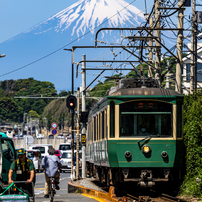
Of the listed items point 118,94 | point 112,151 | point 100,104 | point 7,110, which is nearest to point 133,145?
point 112,151

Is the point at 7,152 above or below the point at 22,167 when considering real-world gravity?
above

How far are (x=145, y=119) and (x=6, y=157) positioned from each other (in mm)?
3986

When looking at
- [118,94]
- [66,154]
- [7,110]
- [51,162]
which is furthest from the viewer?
[7,110]

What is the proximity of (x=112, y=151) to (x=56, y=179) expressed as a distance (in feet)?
5.79

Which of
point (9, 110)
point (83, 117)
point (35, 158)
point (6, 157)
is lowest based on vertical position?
point (35, 158)

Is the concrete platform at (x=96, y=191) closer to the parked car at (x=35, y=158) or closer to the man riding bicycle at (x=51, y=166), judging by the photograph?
the man riding bicycle at (x=51, y=166)

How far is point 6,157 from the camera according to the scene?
1271 cm

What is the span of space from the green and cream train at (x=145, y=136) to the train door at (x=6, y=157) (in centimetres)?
290

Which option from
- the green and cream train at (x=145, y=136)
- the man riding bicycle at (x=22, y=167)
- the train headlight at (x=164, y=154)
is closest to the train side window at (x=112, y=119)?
the green and cream train at (x=145, y=136)

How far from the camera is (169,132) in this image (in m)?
14.0

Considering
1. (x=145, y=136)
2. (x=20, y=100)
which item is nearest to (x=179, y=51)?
(x=145, y=136)

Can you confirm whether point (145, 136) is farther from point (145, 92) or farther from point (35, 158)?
point (35, 158)

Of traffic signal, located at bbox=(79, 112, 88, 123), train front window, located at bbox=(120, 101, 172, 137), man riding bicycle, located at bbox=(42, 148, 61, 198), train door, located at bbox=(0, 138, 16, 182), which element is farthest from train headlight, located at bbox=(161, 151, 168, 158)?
traffic signal, located at bbox=(79, 112, 88, 123)

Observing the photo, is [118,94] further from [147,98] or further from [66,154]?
[66,154]
